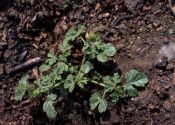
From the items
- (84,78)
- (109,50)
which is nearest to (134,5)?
(109,50)

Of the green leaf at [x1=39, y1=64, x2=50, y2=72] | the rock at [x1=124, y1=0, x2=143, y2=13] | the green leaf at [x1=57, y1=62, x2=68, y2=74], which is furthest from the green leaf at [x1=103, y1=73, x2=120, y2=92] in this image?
the rock at [x1=124, y1=0, x2=143, y2=13]

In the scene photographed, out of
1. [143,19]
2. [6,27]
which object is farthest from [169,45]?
[6,27]

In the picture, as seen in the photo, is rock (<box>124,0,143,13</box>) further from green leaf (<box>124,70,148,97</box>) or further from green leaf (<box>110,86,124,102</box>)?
green leaf (<box>110,86,124,102</box>)

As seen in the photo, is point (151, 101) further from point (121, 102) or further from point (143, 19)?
point (143, 19)

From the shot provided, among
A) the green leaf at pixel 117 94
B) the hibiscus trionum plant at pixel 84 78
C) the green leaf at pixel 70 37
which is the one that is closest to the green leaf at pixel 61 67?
the hibiscus trionum plant at pixel 84 78

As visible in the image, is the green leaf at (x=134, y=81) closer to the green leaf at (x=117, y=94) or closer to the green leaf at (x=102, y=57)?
the green leaf at (x=117, y=94)

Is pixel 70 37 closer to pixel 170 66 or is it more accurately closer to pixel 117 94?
pixel 117 94
